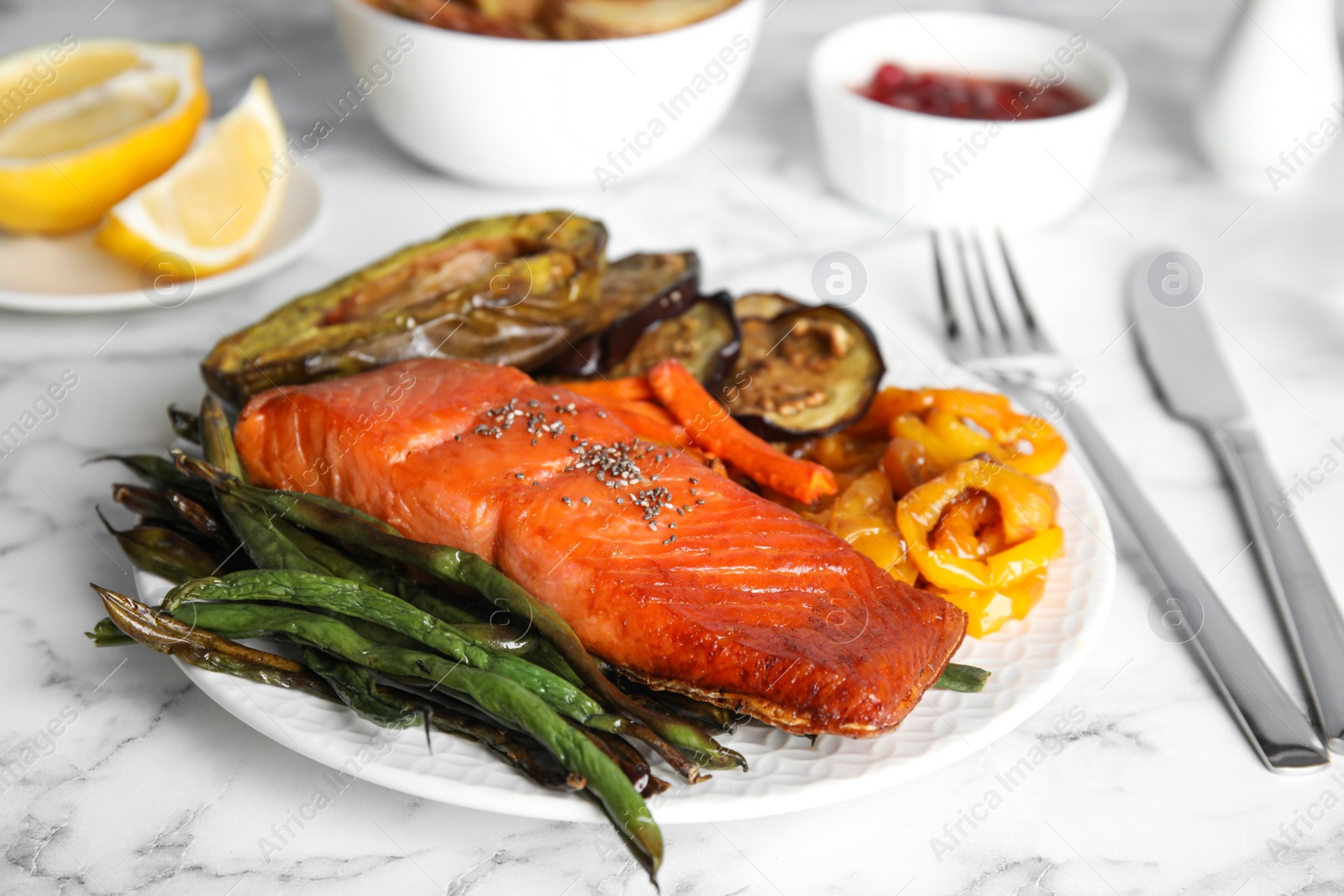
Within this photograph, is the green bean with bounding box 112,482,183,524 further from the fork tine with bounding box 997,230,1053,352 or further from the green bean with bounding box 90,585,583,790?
the fork tine with bounding box 997,230,1053,352

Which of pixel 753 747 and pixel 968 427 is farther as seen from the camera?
pixel 968 427

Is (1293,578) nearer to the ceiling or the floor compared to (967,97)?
nearer to the floor

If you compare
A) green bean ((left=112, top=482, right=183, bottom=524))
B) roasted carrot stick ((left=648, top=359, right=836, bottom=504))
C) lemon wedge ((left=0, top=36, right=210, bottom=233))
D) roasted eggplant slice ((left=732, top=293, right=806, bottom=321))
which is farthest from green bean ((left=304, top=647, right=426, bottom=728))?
lemon wedge ((left=0, top=36, right=210, bottom=233))

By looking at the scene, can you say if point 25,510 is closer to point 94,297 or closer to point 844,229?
point 94,297

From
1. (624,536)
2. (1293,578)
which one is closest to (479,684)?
(624,536)

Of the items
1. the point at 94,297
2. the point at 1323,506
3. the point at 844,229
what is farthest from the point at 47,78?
the point at 1323,506

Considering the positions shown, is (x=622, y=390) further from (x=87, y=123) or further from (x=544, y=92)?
(x=87, y=123)
